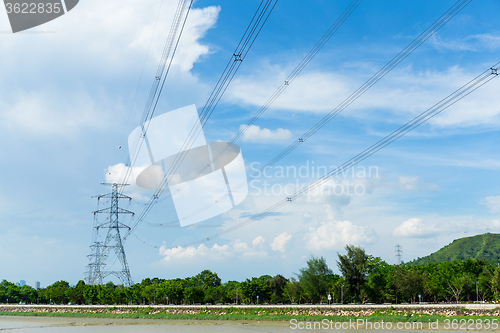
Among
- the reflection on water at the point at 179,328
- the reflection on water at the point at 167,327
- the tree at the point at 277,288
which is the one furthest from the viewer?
the tree at the point at 277,288

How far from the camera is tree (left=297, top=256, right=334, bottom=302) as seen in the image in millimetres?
90312

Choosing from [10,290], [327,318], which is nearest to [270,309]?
[327,318]

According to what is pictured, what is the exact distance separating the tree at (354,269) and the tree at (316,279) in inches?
192

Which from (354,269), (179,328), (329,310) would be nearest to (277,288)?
(354,269)

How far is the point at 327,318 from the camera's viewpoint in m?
59.5

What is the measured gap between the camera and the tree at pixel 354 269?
284 ft

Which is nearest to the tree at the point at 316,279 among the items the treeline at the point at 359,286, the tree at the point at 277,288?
the treeline at the point at 359,286

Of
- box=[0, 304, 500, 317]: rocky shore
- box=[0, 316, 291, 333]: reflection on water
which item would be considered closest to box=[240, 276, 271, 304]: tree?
box=[0, 304, 500, 317]: rocky shore

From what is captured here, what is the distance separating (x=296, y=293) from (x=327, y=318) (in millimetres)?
35928

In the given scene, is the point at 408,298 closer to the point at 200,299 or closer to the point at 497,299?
the point at 497,299

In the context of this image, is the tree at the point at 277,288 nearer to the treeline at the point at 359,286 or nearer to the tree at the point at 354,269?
the treeline at the point at 359,286

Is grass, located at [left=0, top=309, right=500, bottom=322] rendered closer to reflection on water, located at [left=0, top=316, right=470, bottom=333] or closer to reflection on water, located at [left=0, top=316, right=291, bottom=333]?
reflection on water, located at [left=0, top=316, right=470, bottom=333]

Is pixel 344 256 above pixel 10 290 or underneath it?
above

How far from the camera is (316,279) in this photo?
9150 cm
